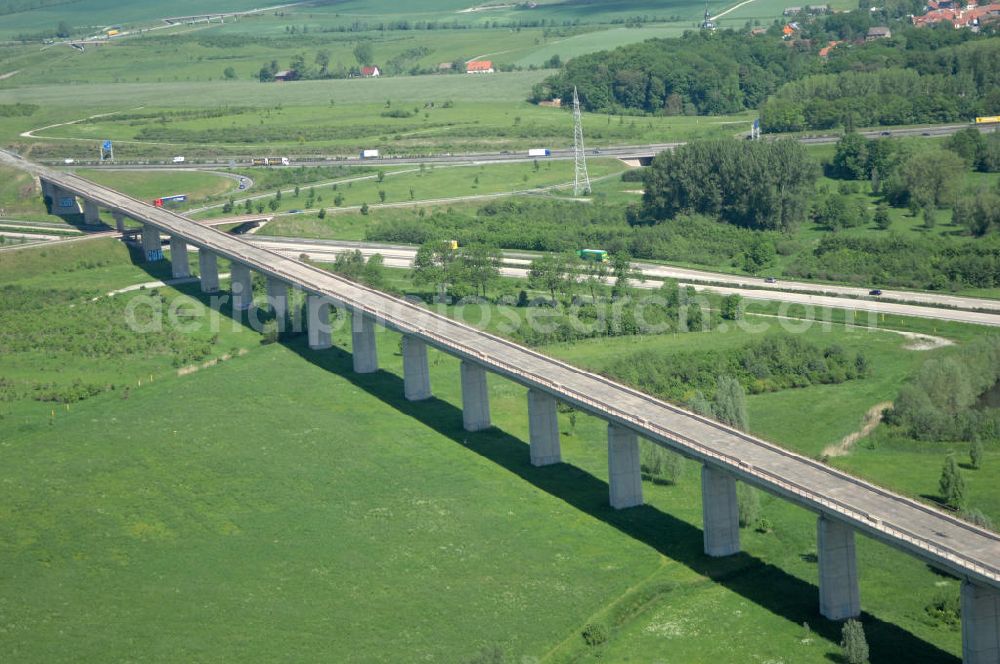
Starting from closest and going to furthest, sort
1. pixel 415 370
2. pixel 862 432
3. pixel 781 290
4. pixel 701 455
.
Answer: pixel 701 455, pixel 862 432, pixel 415 370, pixel 781 290

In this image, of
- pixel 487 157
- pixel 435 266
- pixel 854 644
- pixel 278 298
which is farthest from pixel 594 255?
pixel 854 644

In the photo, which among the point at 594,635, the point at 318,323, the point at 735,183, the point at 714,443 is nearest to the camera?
the point at 594,635

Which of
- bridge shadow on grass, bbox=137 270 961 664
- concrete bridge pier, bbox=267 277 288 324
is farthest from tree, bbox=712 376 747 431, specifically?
concrete bridge pier, bbox=267 277 288 324

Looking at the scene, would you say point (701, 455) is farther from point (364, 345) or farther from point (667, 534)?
point (364, 345)

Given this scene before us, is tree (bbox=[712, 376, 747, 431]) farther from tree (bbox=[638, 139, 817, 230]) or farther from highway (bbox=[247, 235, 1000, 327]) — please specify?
tree (bbox=[638, 139, 817, 230])

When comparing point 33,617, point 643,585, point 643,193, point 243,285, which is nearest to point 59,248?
point 243,285

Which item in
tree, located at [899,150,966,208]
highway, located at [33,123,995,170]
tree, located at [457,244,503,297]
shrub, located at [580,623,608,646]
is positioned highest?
highway, located at [33,123,995,170]

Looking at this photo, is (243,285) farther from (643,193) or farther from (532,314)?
(643,193)
